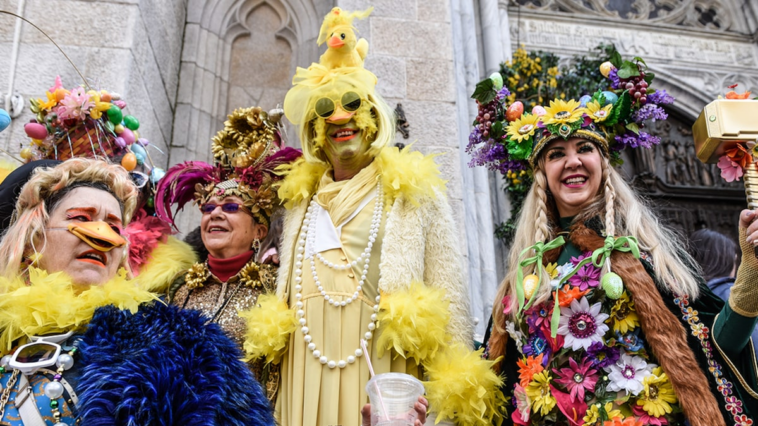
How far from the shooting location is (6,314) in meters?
2.02

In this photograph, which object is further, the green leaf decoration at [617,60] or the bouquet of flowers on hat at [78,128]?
the bouquet of flowers on hat at [78,128]

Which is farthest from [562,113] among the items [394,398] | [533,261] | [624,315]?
[394,398]

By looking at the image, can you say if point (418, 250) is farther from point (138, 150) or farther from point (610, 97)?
point (138, 150)

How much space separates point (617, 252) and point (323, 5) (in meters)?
4.28

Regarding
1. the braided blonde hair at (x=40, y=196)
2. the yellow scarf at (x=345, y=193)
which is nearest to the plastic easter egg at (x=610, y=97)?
the yellow scarf at (x=345, y=193)

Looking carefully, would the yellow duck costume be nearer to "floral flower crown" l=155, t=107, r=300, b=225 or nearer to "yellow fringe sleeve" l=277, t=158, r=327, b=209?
"yellow fringe sleeve" l=277, t=158, r=327, b=209

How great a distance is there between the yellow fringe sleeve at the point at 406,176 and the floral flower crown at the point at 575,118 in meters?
0.36

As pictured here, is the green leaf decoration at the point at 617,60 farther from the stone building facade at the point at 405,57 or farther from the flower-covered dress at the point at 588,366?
the stone building facade at the point at 405,57

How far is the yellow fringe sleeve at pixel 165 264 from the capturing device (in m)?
3.34

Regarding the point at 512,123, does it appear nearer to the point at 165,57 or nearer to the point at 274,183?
the point at 274,183

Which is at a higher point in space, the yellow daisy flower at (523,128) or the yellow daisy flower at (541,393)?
the yellow daisy flower at (523,128)

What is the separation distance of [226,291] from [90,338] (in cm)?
139

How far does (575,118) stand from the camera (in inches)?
115

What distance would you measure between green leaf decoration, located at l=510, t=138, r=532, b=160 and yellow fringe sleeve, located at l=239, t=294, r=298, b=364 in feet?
4.29
